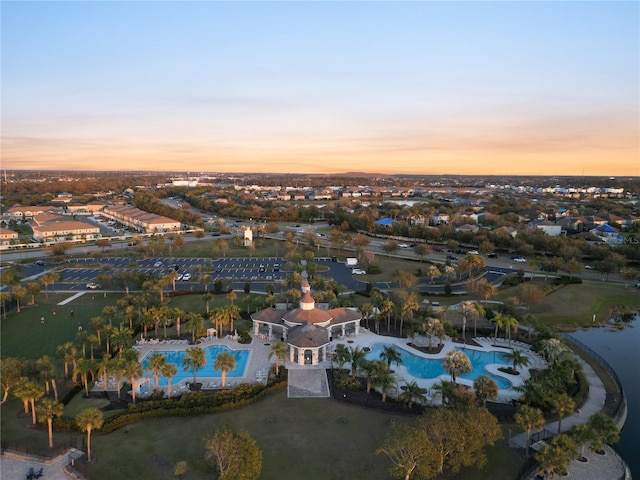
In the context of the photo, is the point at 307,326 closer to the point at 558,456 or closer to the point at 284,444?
the point at 284,444

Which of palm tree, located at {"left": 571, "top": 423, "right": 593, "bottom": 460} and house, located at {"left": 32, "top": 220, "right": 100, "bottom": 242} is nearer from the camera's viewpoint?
palm tree, located at {"left": 571, "top": 423, "right": 593, "bottom": 460}

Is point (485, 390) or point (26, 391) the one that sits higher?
point (26, 391)

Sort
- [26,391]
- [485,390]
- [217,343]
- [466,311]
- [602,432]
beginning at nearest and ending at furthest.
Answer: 1. [602,432]
2. [26,391]
3. [485,390]
4. [217,343]
5. [466,311]

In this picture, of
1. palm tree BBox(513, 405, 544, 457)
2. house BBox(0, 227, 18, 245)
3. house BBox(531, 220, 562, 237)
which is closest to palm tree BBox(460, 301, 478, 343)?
palm tree BBox(513, 405, 544, 457)

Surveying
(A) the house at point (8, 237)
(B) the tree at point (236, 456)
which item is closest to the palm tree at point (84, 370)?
(B) the tree at point (236, 456)

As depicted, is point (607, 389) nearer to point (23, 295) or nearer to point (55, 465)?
point (55, 465)

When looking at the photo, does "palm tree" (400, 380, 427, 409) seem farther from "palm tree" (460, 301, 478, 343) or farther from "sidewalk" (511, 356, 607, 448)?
"palm tree" (460, 301, 478, 343)

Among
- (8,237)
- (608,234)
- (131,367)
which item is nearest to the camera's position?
(131,367)

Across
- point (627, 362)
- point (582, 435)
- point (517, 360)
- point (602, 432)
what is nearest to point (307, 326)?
point (517, 360)
